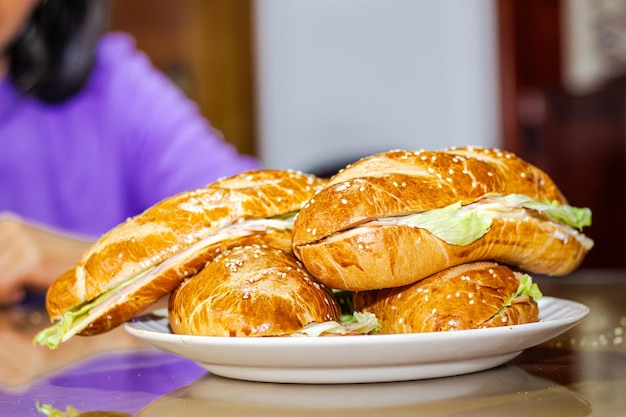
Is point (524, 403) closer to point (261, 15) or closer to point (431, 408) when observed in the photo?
point (431, 408)

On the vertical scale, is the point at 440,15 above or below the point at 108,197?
above

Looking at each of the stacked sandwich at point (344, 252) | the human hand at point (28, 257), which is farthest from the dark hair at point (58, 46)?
the stacked sandwich at point (344, 252)

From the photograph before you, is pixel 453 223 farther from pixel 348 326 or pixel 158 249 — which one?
pixel 158 249

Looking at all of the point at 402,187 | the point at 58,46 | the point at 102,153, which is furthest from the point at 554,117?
the point at 402,187

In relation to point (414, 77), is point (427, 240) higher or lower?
higher

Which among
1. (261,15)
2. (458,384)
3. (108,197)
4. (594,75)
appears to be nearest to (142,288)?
(458,384)

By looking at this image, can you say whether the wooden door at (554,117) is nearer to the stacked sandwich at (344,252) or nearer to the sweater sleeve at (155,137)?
the sweater sleeve at (155,137)

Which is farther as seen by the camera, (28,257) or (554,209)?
(28,257)

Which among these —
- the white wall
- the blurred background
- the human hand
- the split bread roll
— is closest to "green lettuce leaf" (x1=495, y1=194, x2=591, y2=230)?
the split bread roll
